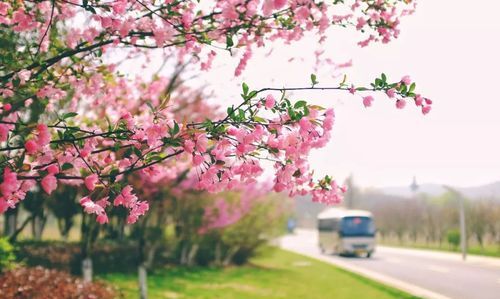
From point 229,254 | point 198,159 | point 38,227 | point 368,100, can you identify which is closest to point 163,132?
point 198,159

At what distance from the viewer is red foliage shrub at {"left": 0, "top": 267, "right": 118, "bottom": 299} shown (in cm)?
780

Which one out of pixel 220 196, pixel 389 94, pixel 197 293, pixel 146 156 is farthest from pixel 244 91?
pixel 220 196

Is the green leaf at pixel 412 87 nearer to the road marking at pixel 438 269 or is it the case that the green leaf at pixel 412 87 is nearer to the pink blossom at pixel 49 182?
the pink blossom at pixel 49 182

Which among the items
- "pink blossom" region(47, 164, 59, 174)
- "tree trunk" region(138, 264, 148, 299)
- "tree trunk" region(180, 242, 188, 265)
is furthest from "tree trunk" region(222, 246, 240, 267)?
"pink blossom" region(47, 164, 59, 174)

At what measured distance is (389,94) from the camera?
12.2 ft

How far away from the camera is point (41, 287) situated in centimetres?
845

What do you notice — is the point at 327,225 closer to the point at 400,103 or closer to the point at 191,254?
A: the point at 191,254

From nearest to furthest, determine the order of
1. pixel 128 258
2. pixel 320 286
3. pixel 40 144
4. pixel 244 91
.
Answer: pixel 40 144, pixel 244 91, pixel 320 286, pixel 128 258

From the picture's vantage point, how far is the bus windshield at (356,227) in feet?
103

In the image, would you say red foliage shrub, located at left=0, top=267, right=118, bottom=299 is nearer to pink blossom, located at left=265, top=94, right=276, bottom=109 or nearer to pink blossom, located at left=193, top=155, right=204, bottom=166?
pink blossom, located at left=193, top=155, right=204, bottom=166

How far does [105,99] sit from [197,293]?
8.00 meters

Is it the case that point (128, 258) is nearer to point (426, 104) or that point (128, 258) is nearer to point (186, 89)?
point (186, 89)

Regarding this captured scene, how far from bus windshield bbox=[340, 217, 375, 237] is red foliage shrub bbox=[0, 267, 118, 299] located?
77.4 feet

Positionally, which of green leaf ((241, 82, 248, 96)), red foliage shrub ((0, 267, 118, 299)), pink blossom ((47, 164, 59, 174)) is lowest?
red foliage shrub ((0, 267, 118, 299))
